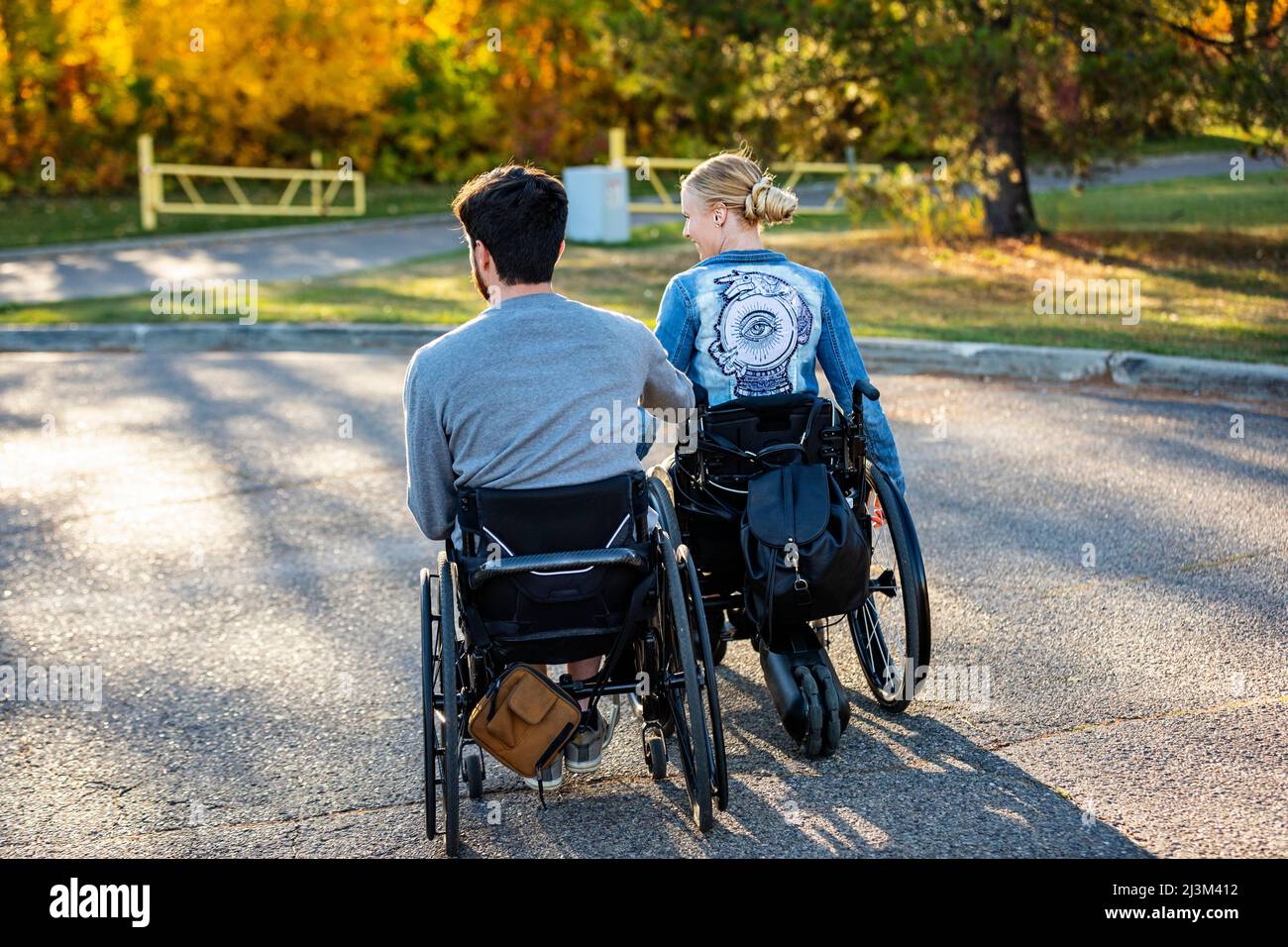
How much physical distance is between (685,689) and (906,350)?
6502 millimetres

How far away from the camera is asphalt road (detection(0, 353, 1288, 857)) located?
3672 mm

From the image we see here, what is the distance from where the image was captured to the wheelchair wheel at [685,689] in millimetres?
3424

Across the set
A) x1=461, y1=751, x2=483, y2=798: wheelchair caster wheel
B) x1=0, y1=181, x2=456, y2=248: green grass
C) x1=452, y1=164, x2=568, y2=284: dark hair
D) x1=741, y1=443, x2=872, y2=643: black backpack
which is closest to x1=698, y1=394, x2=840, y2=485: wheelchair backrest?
x1=741, y1=443, x2=872, y2=643: black backpack

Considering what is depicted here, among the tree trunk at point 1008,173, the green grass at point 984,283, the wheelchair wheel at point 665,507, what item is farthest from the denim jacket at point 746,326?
the tree trunk at point 1008,173

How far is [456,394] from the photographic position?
3.50 m

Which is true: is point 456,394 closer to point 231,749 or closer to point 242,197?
point 231,749

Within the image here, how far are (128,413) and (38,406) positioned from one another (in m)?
0.67

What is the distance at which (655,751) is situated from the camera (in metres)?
3.83

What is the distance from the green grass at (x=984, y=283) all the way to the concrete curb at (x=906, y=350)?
0.37 meters

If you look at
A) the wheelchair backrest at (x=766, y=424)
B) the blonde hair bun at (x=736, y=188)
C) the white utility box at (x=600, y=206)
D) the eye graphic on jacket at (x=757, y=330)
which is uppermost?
the white utility box at (x=600, y=206)

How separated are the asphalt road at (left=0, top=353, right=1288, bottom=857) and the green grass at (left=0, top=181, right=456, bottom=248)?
12.3 m

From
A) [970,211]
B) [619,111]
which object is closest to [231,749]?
[970,211]

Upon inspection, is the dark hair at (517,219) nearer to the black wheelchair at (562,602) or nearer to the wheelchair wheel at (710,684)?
the black wheelchair at (562,602)

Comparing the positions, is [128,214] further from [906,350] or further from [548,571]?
[548,571]
